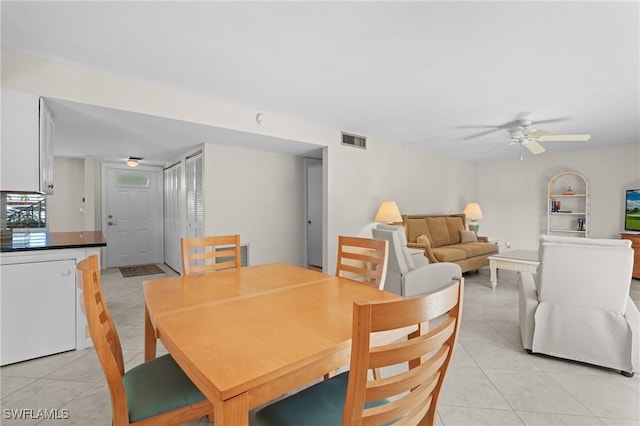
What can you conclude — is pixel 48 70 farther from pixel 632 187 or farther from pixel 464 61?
pixel 632 187

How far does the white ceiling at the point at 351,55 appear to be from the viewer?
1763mm

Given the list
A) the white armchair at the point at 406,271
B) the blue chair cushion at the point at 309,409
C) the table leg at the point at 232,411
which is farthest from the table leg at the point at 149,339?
the white armchair at the point at 406,271

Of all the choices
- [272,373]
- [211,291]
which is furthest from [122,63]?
[272,373]

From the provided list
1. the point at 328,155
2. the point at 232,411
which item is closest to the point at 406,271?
the point at 328,155

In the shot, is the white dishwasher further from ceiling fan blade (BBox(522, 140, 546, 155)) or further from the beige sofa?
ceiling fan blade (BBox(522, 140, 546, 155))

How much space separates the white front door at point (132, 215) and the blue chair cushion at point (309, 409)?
5938 millimetres

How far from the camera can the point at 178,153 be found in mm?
4848

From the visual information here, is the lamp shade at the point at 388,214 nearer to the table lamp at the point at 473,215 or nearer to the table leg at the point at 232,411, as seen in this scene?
the table lamp at the point at 473,215

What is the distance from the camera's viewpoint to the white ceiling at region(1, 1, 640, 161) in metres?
1.76

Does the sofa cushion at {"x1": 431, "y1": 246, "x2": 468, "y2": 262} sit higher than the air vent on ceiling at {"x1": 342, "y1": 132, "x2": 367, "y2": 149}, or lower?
lower

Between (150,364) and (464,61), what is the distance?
9.38 ft

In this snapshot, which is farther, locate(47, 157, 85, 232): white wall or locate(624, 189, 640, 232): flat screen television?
locate(47, 157, 85, 232): white wall

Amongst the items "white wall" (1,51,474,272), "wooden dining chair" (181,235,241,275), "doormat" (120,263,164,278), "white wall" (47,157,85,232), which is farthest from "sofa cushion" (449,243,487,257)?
"white wall" (47,157,85,232)

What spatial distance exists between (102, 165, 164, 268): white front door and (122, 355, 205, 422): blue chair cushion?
213 inches
